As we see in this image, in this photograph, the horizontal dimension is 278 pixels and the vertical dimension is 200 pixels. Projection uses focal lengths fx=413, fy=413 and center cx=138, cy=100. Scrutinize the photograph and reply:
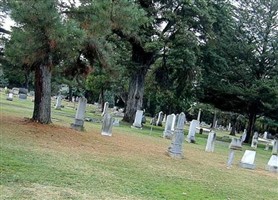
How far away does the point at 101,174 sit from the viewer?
8617 mm

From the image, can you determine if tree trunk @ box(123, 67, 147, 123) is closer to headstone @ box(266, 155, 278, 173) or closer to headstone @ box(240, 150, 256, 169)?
headstone @ box(266, 155, 278, 173)

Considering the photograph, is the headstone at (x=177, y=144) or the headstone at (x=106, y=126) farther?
the headstone at (x=106, y=126)

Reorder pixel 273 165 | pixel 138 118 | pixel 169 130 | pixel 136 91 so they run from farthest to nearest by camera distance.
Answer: pixel 136 91 → pixel 138 118 → pixel 169 130 → pixel 273 165

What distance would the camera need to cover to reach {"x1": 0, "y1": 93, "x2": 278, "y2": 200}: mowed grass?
22.7ft

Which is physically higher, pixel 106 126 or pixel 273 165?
pixel 106 126

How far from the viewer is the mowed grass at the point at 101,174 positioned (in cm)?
691

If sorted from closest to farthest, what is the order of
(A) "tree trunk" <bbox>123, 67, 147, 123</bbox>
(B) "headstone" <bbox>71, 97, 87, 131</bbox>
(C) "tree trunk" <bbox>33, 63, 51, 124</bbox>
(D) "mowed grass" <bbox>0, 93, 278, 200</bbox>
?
(D) "mowed grass" <bbox>0, 93, 278, 200</bbox>
(C) "tree trunk" <bbox>33, 63, 51, 124</bbox>
(B) "headstone" <bbox>71, 97, 87, 131</bbox>
(A) "tree trunk" <bbox>123, 67, 147, 123</bbox>

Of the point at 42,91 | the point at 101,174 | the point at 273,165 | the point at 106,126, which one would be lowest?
the point at 101,174

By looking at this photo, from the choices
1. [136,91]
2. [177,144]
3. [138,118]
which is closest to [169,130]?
A: [138,118]

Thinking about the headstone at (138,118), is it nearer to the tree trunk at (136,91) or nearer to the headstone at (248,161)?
the tree trunk at (136,91)

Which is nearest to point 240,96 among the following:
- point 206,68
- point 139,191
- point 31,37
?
point 206,68

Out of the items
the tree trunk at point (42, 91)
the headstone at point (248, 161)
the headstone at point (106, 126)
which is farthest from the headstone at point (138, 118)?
the headstone at point (248, 161)

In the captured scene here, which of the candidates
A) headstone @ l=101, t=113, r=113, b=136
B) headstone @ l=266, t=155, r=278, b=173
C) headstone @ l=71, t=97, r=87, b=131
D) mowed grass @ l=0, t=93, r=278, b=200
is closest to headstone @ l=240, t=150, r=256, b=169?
mowed grass @ l=0, t=93, r=278, b=200

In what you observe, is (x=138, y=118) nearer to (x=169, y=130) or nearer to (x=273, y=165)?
(x=169, y=130)
